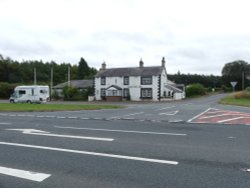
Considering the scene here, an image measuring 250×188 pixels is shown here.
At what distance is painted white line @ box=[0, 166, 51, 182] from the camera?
5.23 meters

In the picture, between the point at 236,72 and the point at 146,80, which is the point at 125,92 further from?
the point at 236,72

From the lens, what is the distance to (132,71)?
194 feet

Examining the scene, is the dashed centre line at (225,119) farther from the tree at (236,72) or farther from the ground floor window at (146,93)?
the tree at (236,72)

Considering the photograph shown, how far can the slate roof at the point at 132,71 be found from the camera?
186 feet

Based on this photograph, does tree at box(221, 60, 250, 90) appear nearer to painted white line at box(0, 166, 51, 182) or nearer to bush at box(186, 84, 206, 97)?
bush at box(186, 84, 206, 97)

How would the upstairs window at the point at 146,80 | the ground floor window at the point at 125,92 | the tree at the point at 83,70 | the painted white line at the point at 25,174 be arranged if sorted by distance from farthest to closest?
the tree at the point at 83,70 < the ground floor window at the point at 125,92 < the upstairs window at the point at 146,80 < the painted white line at the point at 25,174

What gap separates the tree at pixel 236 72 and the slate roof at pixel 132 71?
60271 millimetres

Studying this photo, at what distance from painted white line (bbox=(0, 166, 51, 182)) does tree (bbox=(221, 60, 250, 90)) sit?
359 ft

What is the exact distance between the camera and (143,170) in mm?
5672

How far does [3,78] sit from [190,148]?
9070 cm

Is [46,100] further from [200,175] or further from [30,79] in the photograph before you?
[30,79]

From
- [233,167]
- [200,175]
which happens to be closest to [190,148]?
[233,167]

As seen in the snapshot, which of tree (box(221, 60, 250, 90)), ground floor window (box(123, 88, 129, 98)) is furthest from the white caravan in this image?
tree (box(221, 60, 250, 90))

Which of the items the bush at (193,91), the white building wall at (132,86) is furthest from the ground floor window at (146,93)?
the bush at (193,91)
